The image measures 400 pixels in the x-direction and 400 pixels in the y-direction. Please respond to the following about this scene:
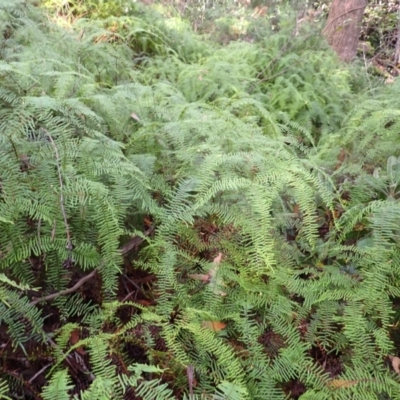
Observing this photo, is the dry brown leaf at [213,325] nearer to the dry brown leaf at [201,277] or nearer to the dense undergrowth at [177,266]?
the dense undergrowth at [177,266]

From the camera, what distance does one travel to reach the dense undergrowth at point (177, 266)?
58.4 inches

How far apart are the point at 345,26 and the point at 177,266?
21.4ft

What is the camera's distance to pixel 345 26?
6848 millimetres

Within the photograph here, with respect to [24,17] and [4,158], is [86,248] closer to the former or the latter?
[4,158]

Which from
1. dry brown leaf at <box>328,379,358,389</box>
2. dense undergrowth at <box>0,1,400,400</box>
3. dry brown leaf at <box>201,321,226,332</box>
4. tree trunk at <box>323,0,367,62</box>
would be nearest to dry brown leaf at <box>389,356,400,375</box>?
dense undergrowth at <box>0,1,400,400</box>

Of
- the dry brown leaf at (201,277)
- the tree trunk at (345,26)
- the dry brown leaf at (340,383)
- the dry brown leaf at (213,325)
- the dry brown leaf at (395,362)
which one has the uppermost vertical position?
the tree trunk at (345,26)

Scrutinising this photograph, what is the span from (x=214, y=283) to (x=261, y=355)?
0.36 meters

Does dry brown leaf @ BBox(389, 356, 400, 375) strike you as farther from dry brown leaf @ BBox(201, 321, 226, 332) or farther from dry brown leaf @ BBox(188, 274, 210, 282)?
dry brown leaf @ BBox(188, 274, 210, 282)

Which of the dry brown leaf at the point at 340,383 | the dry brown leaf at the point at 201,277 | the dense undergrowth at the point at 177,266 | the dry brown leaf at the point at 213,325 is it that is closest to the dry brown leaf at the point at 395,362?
the dense undergrowth at the point at 177,266

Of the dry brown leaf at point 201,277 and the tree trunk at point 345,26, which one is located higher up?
the tree trunk at point 345,26

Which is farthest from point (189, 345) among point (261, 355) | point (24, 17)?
point (24, 17)

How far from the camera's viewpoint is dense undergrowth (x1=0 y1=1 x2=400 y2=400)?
4.87ft

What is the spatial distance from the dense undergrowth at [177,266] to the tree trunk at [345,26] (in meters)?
5.23

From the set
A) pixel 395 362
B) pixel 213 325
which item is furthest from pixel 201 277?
pixel 395 362
